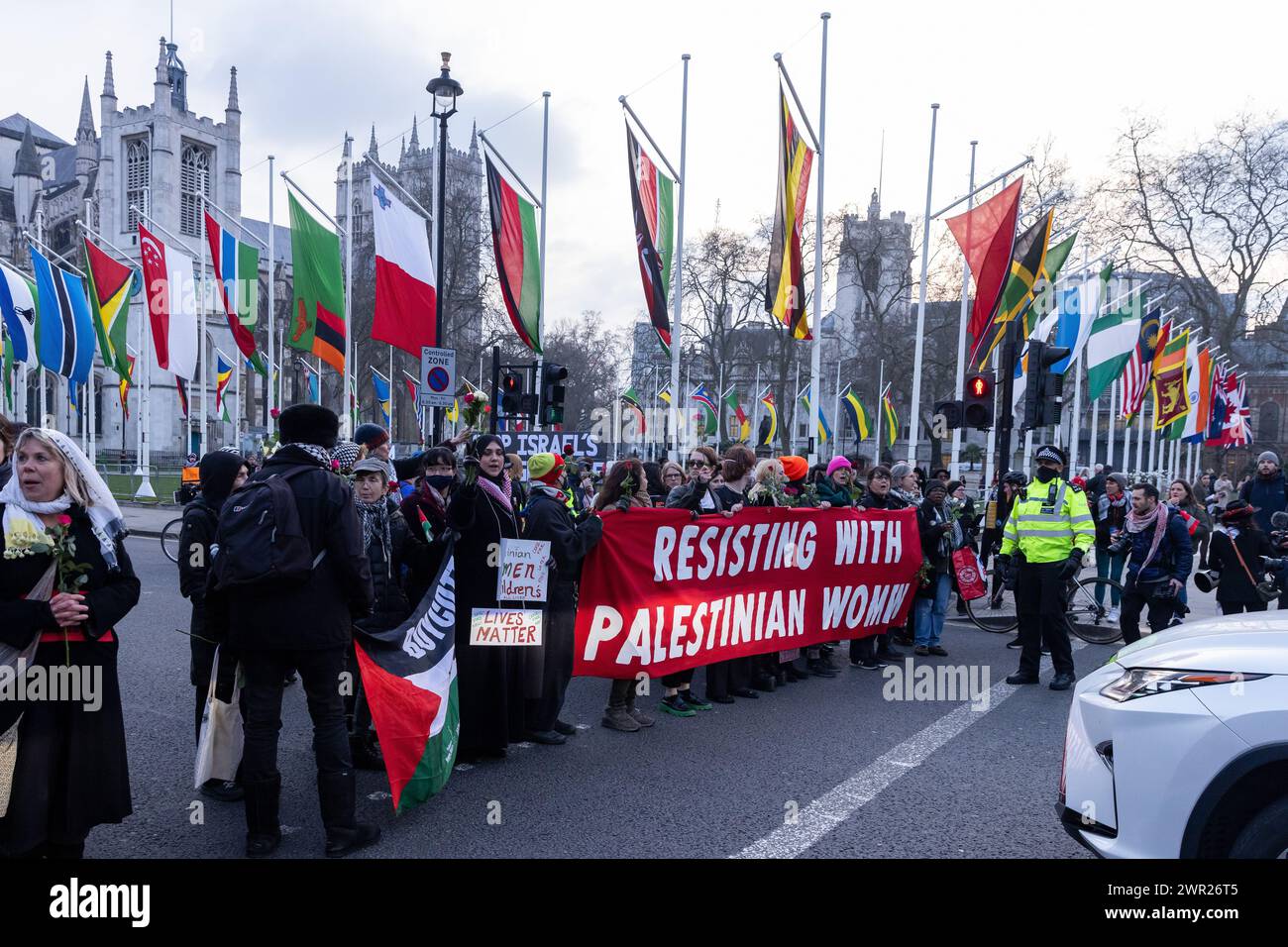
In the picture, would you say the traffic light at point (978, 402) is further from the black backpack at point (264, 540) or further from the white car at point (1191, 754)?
the black backpack at point (264, 540)

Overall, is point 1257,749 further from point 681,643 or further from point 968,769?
point 681,643

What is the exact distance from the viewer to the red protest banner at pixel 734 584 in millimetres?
6426

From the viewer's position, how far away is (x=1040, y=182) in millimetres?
37156

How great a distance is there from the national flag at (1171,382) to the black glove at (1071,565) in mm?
21915

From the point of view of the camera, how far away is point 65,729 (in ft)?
10.9

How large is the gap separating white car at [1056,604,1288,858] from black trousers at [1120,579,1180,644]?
17.9 feet

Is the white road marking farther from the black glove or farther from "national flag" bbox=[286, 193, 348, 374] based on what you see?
"national flag" bbox=[286, 193, 348, 374]

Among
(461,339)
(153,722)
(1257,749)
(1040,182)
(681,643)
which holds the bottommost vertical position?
(153,722)

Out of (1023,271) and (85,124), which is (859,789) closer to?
(1023,271)

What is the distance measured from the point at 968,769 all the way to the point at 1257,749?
2.71 meters

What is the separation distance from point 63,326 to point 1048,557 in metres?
22.9

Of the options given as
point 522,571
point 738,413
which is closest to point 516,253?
point 522,571

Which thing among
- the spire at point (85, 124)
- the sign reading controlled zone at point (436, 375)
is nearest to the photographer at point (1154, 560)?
the sign reading controlled zone at point (436, 375)
